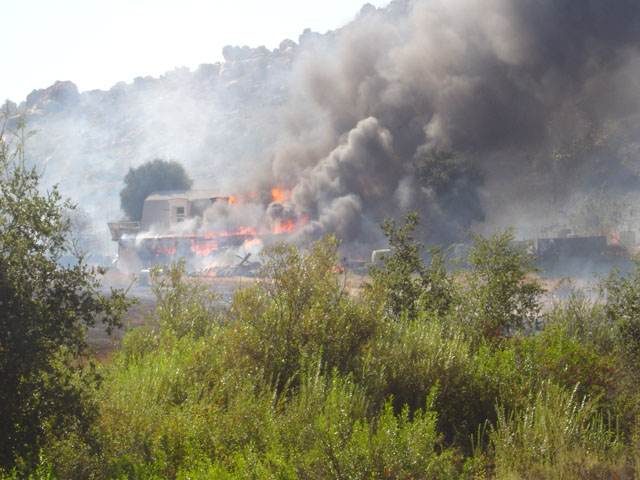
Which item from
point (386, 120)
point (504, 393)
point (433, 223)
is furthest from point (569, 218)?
point (504, 393)

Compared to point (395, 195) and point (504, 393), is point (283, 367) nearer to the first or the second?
point (504, 393)

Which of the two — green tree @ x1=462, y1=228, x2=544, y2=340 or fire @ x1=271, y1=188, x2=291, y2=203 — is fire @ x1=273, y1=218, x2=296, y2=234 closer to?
fire @ x1=271, y1=188, x2=291, y2=203

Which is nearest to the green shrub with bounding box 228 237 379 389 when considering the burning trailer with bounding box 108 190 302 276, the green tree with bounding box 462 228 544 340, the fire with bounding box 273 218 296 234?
the green tree with bounding box 462 228 544 340

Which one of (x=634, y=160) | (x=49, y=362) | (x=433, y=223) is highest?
(x=634, y=160)

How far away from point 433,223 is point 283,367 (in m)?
35.0

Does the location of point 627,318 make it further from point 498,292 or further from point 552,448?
point 552,448

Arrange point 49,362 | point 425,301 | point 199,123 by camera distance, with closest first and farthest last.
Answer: point 49,362 < point 425,301 < point 199,123

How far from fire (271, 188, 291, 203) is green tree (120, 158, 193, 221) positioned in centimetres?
2217

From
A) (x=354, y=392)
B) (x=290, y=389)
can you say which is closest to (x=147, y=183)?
(x=290, y=389)

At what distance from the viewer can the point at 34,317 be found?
521cm

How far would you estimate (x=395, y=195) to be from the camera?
141 ft

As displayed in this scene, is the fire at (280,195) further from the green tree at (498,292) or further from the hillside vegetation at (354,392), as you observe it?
the green tree at (498,292)

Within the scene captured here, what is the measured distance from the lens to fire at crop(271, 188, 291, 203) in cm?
4831

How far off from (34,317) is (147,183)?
6460 cm
